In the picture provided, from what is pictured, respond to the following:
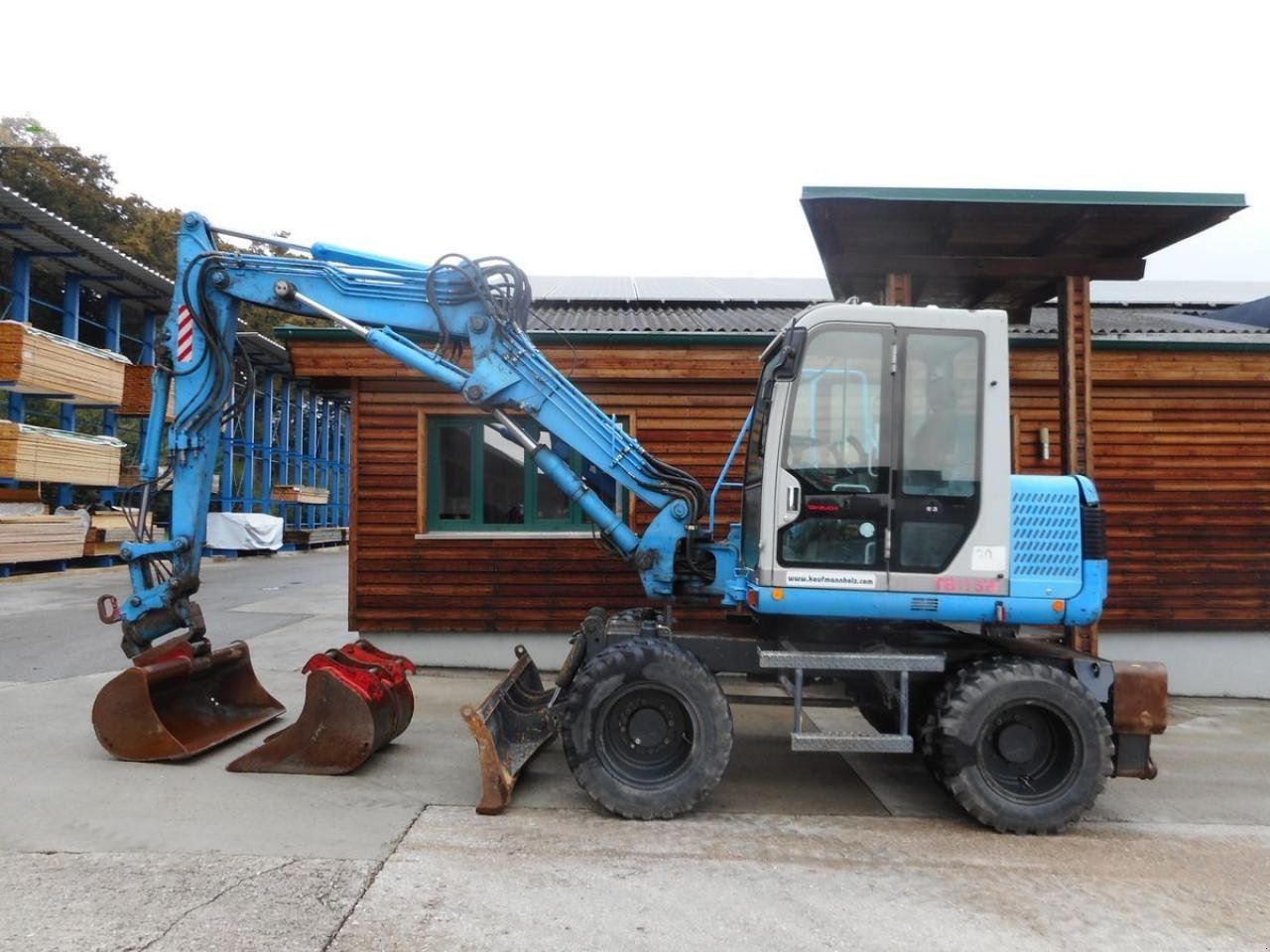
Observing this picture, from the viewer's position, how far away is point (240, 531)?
2472 cm

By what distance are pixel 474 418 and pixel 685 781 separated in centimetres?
525

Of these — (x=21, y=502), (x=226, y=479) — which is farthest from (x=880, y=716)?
(x=226, y=479)

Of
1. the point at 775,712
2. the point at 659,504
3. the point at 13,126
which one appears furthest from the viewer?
the point at 13,126

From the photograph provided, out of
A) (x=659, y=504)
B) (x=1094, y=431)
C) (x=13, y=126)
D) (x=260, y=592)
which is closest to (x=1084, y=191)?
(x=1094, y=431)

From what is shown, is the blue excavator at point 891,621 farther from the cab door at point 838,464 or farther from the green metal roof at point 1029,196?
the green metal roof at point 1029,196

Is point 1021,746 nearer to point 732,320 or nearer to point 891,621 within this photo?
point 891,621

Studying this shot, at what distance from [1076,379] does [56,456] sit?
56.7 ft

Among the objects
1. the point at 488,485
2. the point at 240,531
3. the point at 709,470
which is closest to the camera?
the point at 709,470

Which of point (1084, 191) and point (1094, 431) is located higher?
point (1084, 191)

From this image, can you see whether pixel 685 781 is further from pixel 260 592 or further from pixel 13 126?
pixel 13 126

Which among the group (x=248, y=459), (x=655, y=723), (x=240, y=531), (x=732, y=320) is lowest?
(x=655, y=723)

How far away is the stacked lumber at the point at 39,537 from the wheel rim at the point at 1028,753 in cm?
1723

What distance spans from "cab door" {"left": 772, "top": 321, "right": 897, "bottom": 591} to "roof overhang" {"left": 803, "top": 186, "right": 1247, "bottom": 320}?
6.74 ft

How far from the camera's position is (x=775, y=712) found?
8.05 meters
